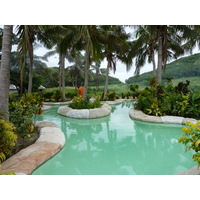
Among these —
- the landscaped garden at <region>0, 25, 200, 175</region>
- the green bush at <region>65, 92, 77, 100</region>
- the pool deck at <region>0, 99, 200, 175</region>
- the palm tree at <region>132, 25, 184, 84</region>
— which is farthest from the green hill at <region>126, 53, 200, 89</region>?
the pool deck at <region>0, 99, 200, 175</region>

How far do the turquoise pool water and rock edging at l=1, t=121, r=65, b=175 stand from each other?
4.8 inches

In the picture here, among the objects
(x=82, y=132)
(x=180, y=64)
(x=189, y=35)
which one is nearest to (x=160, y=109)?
(x=82, y=132)

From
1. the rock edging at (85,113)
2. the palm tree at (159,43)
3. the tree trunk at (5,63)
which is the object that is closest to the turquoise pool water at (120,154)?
the tree trunk at (5,63)

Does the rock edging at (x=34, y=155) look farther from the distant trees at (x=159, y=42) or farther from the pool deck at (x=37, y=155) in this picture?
the distant trees at (x=159, y=42)

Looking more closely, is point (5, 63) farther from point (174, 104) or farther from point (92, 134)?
point (174, 104)

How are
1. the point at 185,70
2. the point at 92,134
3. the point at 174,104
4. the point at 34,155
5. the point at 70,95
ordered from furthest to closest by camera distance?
the point at 185,70, the point at 70,95, the point at 174,104, the point at 92,134, the point at 34,155

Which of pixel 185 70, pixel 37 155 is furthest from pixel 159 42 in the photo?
pixel 185 70

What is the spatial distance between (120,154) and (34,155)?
5.91 ft

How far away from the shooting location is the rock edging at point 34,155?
2654 mm

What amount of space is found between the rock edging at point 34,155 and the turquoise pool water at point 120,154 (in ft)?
0.40

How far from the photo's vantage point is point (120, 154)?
3.52 meters
